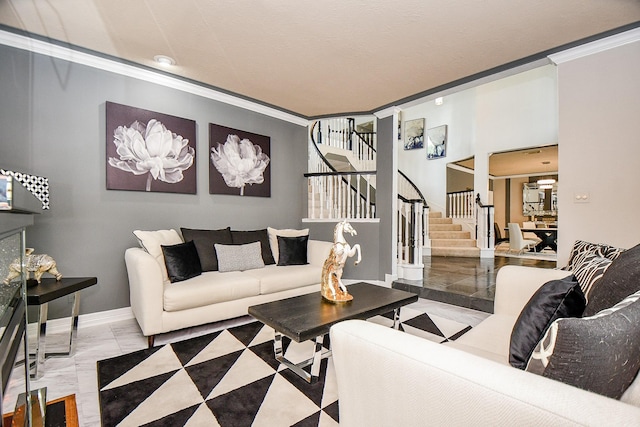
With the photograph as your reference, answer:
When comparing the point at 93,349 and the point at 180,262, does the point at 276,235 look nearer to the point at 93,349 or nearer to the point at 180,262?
the point at 180,262

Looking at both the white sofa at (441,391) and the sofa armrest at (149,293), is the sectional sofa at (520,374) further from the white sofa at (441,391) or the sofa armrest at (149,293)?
the sofa armrest at (149,293)

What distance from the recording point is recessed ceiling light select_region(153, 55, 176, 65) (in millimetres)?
2783

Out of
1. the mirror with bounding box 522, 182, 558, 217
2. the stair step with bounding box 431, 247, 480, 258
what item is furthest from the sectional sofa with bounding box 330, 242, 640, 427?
the mirror with bounding box 522, 182, 558, 217

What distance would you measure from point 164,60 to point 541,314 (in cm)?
348

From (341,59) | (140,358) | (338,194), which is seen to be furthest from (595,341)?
(338,194)

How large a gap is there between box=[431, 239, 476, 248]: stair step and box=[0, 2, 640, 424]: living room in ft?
12.1

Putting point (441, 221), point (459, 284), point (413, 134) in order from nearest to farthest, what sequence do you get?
1. point (459, 284)
2. point (441, 221)
3. point (413, 134)

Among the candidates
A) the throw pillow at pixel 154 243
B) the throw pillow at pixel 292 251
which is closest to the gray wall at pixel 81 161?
the throw pillow at pixel 154 243

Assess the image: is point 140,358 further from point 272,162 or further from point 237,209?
point 272,162

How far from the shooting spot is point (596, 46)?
253 centimetres

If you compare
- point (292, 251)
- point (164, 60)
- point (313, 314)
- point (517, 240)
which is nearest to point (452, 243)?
point (517, 240)

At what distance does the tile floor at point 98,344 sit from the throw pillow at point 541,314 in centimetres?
141

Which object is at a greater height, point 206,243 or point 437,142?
point 437,142

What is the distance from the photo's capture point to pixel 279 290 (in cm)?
292
